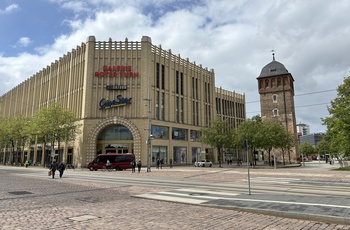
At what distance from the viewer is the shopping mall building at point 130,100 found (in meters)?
44.9

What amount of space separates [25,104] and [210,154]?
52.4 meters

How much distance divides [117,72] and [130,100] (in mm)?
5868

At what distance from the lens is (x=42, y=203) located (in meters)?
9.88

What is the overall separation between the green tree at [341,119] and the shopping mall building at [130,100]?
81.1ft

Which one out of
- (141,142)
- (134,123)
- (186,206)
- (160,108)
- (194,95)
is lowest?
(186,206)

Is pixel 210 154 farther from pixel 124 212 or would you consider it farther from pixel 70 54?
pixel 124 212

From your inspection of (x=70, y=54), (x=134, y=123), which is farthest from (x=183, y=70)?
(x=70, y=54)

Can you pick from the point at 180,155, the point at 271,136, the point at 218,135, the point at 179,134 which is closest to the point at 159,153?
the point at 180,155

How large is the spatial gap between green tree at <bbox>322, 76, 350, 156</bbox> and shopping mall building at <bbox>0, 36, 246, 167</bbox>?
24.7 meters

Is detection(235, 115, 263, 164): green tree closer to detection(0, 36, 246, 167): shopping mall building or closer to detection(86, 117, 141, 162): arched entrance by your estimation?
detection(0, 36, 246, 167): shopping mall building

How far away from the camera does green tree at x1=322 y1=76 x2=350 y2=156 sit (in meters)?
29.0

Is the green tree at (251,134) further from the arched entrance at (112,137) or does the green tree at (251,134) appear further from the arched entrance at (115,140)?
the arched entrance at (115,140)

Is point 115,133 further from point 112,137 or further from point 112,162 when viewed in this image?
point 112,162

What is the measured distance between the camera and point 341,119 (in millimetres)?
29375
